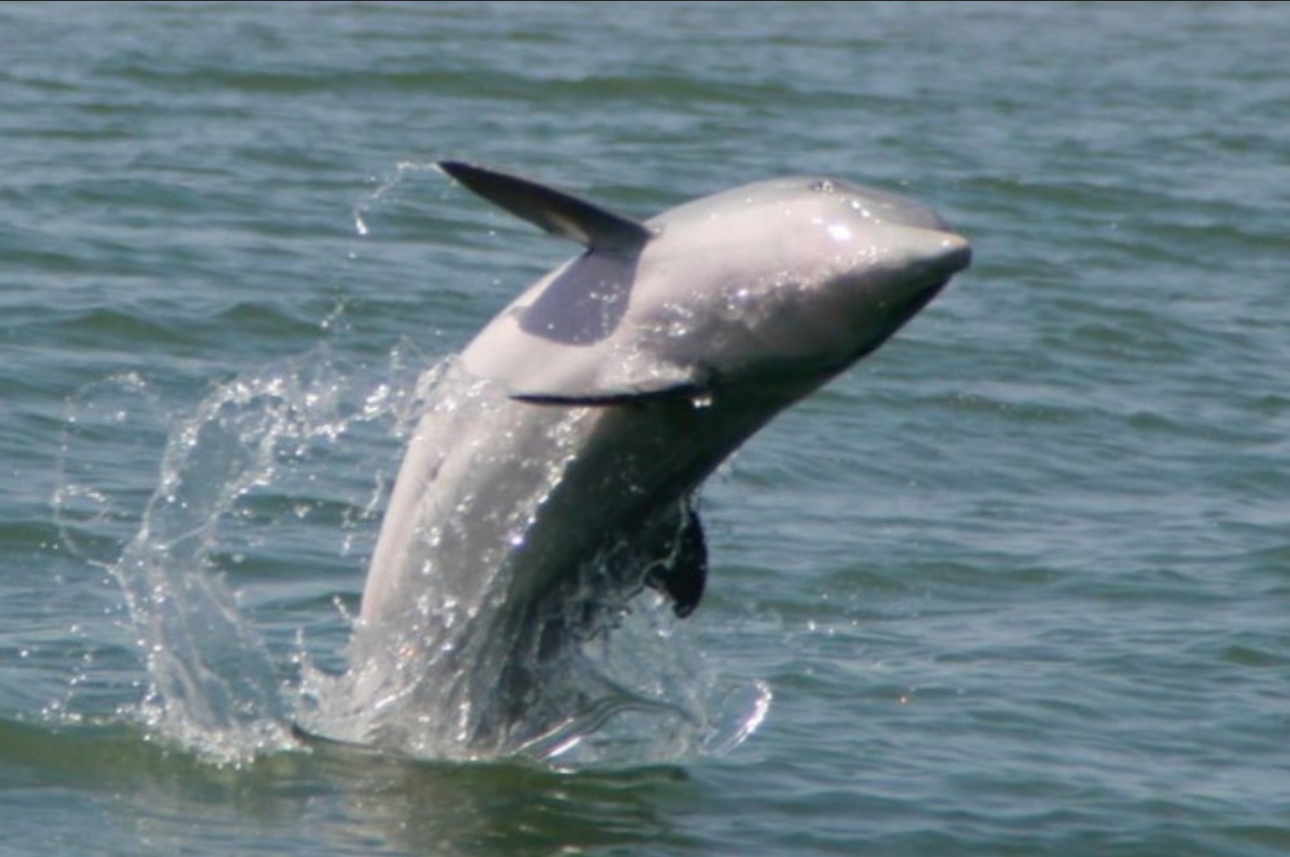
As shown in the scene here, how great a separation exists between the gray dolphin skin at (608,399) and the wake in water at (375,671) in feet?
0.10

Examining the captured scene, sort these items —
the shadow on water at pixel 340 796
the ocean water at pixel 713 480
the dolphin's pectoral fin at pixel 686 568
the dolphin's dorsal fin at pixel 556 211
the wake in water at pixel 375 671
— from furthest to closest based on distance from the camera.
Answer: the ocean water at pixel 713 480
the wake in water at pixel 375 671
the shadow on water at pixel 340 796
the dolphin's pectoral fin at pixel 686 568
the dolphin's dorsal fin at pixel 556 211

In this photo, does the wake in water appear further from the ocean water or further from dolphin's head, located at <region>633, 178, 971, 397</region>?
dolphin's head, located at <region>633, 178, 971, 397</region>

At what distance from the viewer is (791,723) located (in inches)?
408

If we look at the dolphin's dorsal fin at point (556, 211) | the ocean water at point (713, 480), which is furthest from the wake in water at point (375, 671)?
the dolphin's dorsal fin at point (556, 211)

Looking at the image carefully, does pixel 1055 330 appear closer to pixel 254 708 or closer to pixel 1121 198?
pixel 1121 198

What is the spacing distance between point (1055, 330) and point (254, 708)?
25.8 ft

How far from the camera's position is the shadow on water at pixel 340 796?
8.93 metres

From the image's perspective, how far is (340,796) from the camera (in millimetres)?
9258

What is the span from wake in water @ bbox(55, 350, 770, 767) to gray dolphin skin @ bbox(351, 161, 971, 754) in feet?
0.10

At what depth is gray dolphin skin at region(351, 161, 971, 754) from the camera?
8328mm

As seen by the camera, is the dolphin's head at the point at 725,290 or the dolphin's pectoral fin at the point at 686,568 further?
the dolphin's pectoral fin at the point at 686,568

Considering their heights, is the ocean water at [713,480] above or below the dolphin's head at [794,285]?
below

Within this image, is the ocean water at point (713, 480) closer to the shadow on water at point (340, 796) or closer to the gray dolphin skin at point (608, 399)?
the shadow on water at point (340, 796)

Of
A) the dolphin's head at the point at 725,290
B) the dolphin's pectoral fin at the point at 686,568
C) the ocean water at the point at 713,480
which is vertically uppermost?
the dolphin's head at the point at 725,290
